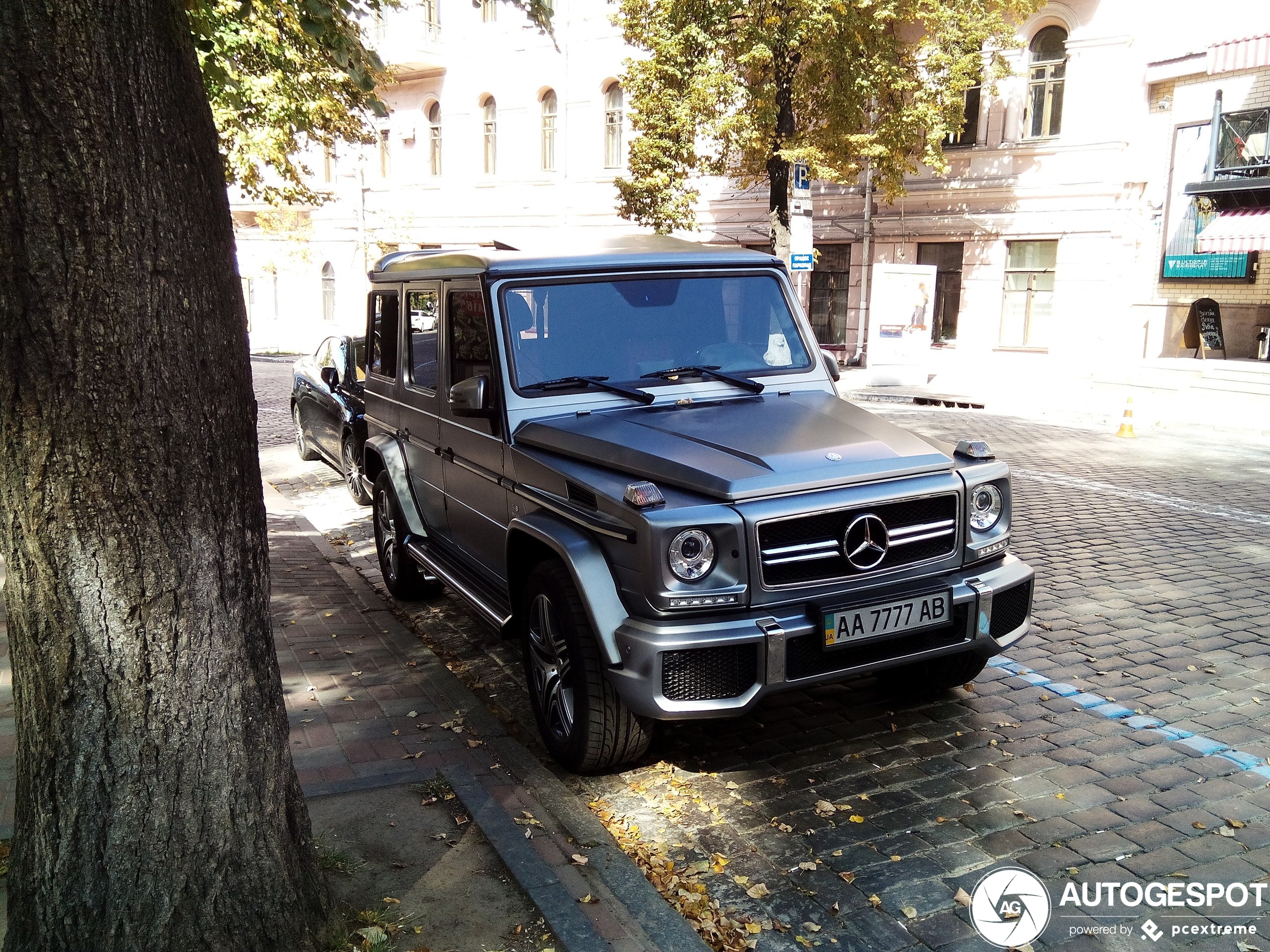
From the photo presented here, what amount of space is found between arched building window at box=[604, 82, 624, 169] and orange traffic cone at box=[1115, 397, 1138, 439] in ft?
59.7

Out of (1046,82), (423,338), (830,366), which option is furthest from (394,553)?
(1046,82)

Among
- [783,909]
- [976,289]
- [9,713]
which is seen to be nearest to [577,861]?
[783,909]

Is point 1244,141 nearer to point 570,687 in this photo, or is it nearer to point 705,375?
point 705,375

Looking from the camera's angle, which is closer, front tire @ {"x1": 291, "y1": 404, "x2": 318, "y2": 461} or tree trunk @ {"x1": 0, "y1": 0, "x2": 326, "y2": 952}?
tree trunk @ {"x1": 0, "y1": 0, "x2": 326, "y2": 952}

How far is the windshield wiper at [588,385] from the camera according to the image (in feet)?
15.8

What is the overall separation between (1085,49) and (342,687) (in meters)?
23.0

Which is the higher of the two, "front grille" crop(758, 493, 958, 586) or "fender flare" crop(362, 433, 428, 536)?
"front grille" crop(758, 493, 958, 586)

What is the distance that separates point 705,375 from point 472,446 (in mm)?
1206

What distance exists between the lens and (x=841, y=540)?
13.1 ft

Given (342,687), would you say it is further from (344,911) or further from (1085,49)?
(1085,49)

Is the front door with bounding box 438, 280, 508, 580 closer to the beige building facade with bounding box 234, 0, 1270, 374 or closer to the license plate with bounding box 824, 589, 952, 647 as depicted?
the license plate with bounding box 824, 589, 952, 647

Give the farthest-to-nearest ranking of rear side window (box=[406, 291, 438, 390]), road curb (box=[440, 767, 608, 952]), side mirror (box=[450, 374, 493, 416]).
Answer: rear side window (box=[406, 291, 438, 390]) < side mirror (box=[450, 374, 493, 416]) < road curb (box=[440, 767, 608, 952])

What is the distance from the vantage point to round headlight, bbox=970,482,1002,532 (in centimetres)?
445

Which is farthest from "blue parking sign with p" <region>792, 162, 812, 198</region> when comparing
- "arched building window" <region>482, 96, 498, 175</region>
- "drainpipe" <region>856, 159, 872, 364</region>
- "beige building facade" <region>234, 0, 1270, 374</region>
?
"arched building window" <region>482, 96, 498, 175</region>
